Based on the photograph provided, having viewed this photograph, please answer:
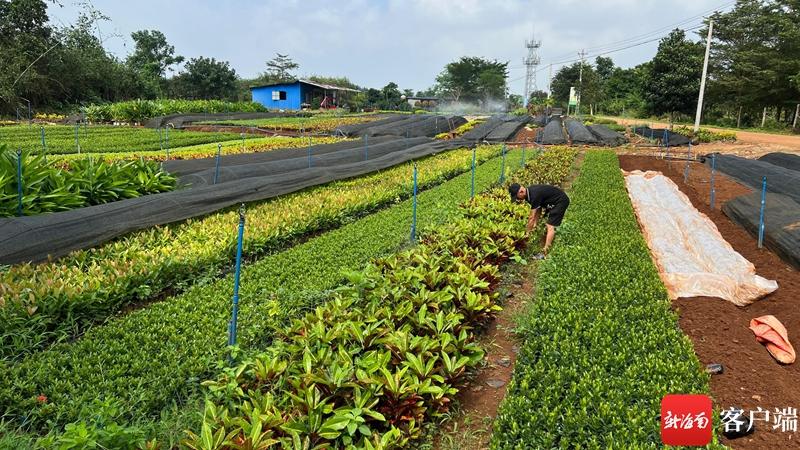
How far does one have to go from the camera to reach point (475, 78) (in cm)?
9100

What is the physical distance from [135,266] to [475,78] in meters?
91.2

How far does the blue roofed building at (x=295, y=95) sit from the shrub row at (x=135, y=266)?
146 feet

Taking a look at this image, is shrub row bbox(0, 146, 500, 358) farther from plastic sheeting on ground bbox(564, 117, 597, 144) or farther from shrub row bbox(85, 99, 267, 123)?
shrub row bbox(85, 99, 267, 123)

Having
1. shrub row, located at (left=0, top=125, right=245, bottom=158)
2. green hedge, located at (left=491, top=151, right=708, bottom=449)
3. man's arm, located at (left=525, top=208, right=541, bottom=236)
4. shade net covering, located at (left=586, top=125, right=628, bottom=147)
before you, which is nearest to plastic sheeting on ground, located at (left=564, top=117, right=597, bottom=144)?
shade net covering, located at (left=586, top=125, right=628, bottom=147)

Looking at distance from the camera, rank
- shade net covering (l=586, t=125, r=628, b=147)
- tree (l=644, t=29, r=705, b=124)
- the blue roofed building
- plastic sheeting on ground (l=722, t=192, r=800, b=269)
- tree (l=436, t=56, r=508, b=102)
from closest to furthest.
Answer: plastic sheeting on ground (l=722, t=192, r=800, b=269) → shade net covering (l=586, t=125, r=628, b=147) → tree (l=644, t=29, r=705, b=124) → the blue roofed building → tree (l=436, t=56, r=508, b=102)

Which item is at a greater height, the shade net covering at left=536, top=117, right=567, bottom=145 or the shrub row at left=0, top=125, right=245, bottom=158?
the shrub row at left=0, top=125, right=245, bottom=158

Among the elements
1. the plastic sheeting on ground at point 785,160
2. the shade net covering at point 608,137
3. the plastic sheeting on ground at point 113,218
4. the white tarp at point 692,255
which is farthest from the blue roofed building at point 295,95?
the white tarp at point 692,255

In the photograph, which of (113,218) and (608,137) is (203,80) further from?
(113,218)

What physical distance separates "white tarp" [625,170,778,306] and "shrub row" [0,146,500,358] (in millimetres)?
5935

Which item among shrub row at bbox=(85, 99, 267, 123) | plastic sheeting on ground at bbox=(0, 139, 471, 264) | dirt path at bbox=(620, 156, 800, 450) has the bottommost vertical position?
dirt path at bbox=(620, 156, 800, 450)

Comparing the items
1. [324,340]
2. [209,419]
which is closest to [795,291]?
[324,340]

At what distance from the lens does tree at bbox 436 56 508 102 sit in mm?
86562

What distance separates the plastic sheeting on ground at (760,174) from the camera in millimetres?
12457

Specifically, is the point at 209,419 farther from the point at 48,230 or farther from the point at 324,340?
the point at 48,230
